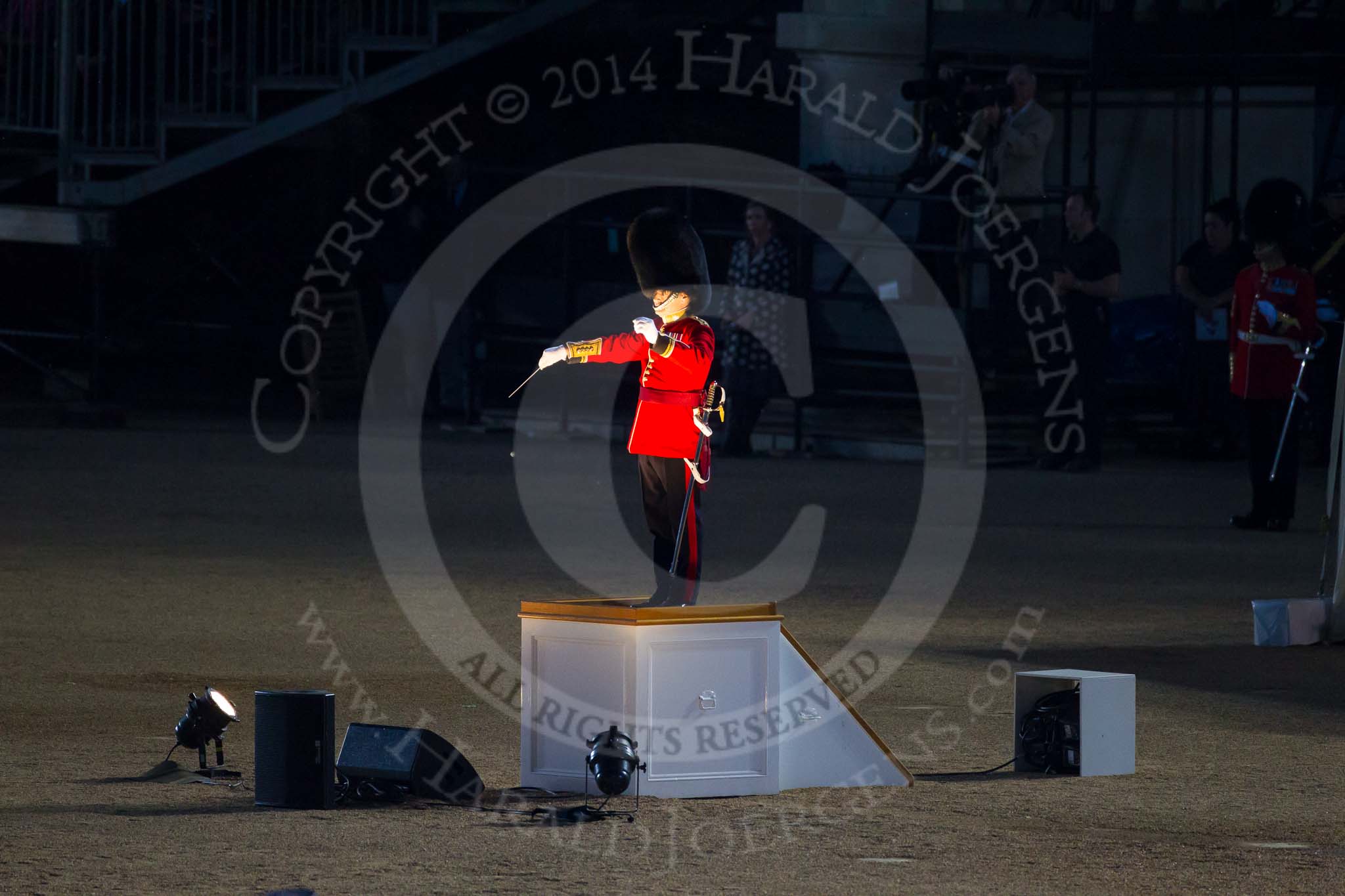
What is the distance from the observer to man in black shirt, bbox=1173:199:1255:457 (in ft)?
59.3

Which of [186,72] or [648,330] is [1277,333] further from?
[186,72]

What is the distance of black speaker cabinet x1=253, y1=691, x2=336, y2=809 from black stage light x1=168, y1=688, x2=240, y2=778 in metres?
0.35

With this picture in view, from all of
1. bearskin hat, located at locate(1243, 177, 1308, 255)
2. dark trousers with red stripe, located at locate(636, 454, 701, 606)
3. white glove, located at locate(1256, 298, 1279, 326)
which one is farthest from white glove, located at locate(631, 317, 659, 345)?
bearskin hat, located at locate(1243, 177, 1308, 255)

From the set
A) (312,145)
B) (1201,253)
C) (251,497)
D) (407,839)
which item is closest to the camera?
(407,839)

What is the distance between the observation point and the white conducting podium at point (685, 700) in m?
6.66

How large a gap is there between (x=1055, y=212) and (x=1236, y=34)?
2366 mm

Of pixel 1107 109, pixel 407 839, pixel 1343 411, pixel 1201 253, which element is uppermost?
pixel 1107 109

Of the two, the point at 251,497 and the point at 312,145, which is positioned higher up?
the point at 312,145

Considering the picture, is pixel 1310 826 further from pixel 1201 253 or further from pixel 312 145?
pixel 312 145

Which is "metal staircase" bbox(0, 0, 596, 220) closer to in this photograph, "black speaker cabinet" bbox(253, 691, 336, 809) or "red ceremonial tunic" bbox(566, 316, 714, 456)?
"red ceremonial tunic" bbox(566, 316, 714, 456)

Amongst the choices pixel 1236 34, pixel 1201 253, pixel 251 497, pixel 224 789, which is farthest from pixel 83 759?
pixel 1236 34

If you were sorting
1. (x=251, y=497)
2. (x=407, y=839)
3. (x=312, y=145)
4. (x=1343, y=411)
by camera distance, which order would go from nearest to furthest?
(x=407, y=839) → (x=1343, y=411) → (x=251, y=497) → (x=312, y=145)

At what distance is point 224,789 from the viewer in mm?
6848

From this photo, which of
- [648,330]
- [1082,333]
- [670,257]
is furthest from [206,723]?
[1082,333]
